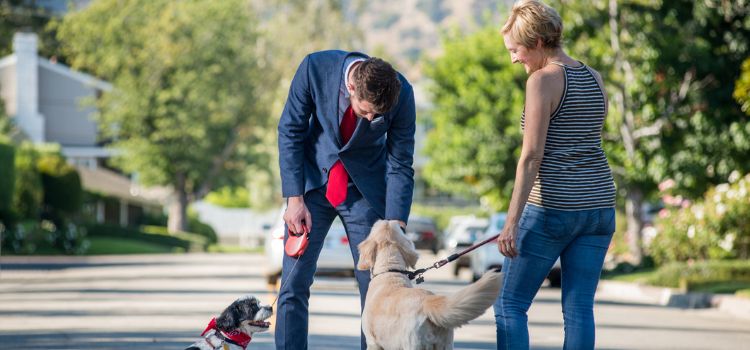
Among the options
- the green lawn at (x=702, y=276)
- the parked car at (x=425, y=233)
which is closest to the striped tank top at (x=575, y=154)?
the green lawn at (x=702, y=276)

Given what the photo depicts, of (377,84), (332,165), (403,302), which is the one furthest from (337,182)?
(403,302)

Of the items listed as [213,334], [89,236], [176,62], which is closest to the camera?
[213,334]

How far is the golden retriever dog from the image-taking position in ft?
19.2

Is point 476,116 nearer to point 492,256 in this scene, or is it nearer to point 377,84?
point 492,256

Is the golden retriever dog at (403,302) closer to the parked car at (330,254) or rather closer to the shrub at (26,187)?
the parked car at (330,254)

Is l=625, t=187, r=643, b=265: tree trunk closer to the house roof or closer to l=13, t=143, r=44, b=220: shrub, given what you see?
l=13, t=143, r=44, b=220: shrub

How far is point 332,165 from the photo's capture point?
23.7 ft

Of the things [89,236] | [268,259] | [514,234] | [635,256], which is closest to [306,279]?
[514,234]

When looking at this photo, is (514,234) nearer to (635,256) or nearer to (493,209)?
(635,256)

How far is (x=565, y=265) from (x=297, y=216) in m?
1.52

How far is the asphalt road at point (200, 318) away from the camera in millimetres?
11938

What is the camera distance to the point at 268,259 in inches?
879

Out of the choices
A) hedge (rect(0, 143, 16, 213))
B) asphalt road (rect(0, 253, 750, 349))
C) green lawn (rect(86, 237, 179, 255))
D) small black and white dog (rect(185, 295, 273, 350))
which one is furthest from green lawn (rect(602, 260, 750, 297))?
green lawn (rect(86, 237, 179, 255))

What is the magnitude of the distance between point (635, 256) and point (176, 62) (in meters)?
37.5
